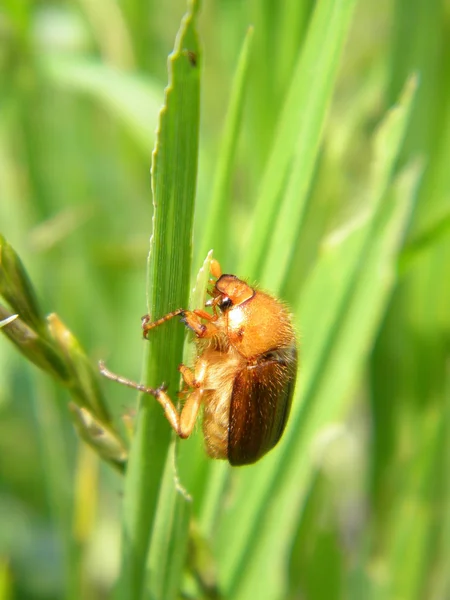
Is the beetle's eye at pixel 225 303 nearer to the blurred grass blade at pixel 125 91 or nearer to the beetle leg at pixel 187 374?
the beetle leg at pixel 187 374

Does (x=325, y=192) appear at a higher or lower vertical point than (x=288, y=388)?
higher

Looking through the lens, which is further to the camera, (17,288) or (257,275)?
(257,275)

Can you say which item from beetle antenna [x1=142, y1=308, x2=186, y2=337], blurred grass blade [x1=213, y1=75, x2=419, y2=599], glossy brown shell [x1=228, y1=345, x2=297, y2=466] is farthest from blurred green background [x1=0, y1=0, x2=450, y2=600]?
beetle antenna [x1=142, y1=308, x2=186, y2=337]

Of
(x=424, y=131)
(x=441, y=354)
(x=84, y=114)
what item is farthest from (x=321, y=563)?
(x=84, y=114)

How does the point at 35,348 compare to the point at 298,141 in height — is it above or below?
below

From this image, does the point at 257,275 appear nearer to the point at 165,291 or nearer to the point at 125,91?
the point at 165,291

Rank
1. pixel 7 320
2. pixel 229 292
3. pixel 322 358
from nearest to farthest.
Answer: pixel 7 320, pixel 229 292, pixel 322 358

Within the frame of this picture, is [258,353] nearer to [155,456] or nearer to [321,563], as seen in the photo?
[155,456]

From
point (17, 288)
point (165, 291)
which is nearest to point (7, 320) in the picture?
point (17, 288)
